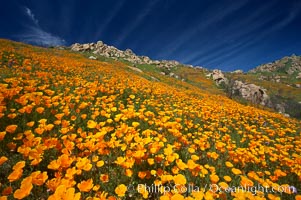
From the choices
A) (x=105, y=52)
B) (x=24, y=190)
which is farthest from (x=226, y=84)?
(x=24, y=190)

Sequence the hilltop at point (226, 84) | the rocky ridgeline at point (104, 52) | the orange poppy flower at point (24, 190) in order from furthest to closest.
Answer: the rocky ridgeline at point (104, 52) < the hilltop at point (226, 84) < the orange poppy flower at point (24, 190)

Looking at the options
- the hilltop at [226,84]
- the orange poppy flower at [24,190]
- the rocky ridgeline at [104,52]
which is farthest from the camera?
the rocky ridgeline at [104,52]

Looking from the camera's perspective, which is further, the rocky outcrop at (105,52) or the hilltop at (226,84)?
the rocky outcrop at (105,52)

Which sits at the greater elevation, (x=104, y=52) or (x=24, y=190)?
(x=104, y=52)

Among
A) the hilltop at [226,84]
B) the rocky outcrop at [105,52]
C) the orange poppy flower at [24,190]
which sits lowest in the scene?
the orange poppy flower at [24,190]

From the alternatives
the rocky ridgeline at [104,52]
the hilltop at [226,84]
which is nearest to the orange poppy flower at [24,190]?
the hilltop at [226,84]

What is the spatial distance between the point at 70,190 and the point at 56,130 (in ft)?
8.69

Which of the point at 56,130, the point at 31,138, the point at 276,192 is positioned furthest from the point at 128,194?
the point at 276,192

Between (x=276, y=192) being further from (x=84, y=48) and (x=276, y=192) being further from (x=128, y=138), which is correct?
(x=84, y=48)

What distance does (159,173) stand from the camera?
305 centimetres

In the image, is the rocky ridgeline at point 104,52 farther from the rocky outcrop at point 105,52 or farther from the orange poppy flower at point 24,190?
the orange poppy flower at point 24,190

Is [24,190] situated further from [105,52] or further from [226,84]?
[105,52]

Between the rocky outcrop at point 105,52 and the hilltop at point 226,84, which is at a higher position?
the rocky outcrop at point 105,52

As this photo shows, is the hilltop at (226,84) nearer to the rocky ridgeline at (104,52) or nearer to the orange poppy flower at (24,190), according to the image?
the rocky ridgeline at (104,52)
